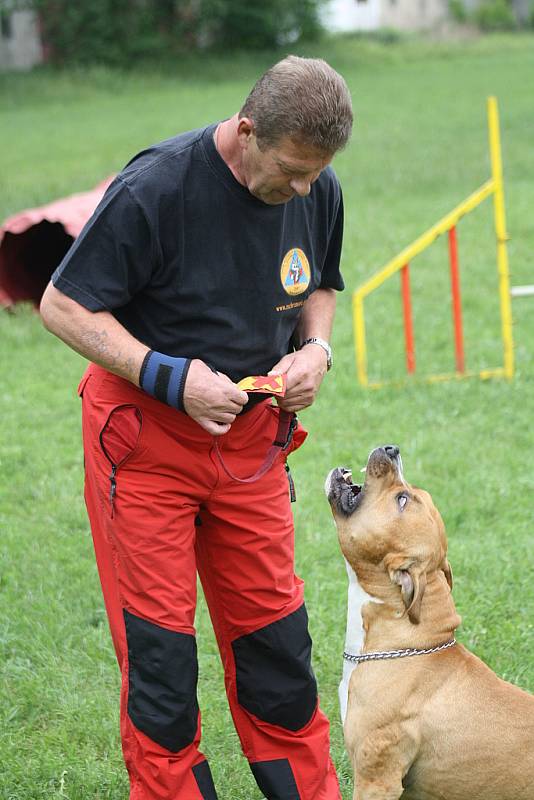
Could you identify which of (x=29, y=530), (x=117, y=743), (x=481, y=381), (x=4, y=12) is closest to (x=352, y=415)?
(x=481, y=381)

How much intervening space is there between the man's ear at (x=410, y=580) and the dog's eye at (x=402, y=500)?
18cm

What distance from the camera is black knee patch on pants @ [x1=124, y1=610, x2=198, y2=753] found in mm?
3324

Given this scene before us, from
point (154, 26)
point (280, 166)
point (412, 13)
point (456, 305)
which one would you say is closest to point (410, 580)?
point (280, 166)

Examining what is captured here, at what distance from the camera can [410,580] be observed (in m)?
3.57

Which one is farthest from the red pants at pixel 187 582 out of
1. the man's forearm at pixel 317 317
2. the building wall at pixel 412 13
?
the building wall at pixel 412 13

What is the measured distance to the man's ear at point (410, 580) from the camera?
354 centimetres

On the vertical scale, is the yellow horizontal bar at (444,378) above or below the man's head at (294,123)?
below

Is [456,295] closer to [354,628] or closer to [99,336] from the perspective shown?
[354,628]

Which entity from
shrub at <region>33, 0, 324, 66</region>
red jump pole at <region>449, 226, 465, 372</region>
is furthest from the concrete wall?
red jump pole at <region>449, 226, 465, 372</region>

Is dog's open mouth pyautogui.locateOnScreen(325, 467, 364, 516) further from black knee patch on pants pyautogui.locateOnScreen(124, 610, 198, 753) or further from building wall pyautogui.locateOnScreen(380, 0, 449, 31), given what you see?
building wall pyautogui.locateOnScreen(380, 0, 449, 31)

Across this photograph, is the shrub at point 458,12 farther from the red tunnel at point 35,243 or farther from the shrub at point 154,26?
the red tunnel at point 35,243

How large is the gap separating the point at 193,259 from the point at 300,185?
375 millimetres

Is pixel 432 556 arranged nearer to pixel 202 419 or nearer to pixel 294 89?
pixel 202 419

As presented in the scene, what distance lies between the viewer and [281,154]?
3.04m
